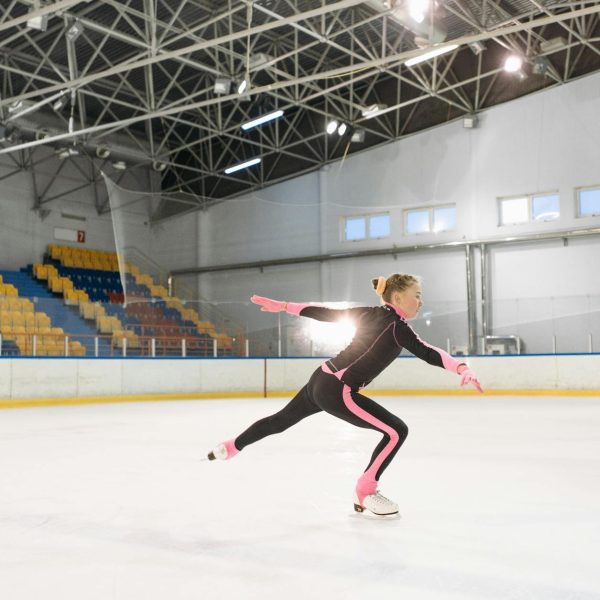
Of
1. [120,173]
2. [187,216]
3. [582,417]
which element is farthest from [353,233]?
[582,417]

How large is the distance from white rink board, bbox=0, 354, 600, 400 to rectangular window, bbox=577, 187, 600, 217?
14.2 ft

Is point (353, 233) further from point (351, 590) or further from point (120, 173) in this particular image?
point (351, 590)

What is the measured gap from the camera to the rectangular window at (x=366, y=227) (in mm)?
20344

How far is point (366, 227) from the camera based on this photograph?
20.6 meters

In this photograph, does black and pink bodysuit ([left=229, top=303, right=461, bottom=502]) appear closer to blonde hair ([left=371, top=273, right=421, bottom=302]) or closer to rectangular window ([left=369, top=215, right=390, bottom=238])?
Answer: blonde hair ([left=371, top=273, right=421, bottom=302])

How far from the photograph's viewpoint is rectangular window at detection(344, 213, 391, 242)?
20344 mm

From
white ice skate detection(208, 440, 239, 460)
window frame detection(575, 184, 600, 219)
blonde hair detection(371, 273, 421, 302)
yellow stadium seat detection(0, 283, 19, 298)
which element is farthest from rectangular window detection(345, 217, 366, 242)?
blonde hair detection(371, 273, 421, 302)

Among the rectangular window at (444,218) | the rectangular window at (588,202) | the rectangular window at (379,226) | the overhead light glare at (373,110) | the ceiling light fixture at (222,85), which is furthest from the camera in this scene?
the rectangular window at (379,226)

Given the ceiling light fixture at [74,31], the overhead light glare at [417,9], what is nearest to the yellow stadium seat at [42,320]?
the ceiling light fixture at [74,31]

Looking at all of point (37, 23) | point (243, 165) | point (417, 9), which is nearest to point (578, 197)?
point (417, 9)

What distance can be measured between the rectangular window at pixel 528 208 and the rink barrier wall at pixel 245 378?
4.51m

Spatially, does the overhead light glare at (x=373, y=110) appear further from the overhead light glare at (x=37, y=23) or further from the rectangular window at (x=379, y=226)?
the overhead light glare at (x=37, y=23)

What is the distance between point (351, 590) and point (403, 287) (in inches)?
63.6

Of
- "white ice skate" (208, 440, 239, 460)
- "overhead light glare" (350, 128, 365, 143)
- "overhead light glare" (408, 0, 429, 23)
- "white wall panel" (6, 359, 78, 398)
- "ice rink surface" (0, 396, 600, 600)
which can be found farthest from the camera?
"overhead light glare" (350, 128, 365, 143)
